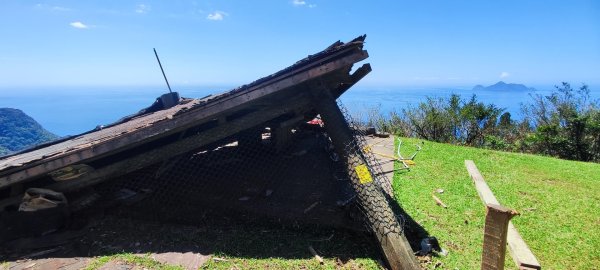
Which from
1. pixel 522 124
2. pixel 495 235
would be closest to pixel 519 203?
pixel 495 235

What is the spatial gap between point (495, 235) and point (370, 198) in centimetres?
175

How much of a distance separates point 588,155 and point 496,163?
20.2 feet

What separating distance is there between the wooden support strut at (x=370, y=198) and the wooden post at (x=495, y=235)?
986 millimetres

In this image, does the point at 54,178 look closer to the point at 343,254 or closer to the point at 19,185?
the point at 19,185

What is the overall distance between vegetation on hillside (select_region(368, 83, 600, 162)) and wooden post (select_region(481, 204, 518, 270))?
494 inches

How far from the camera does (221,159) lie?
728 centimetres

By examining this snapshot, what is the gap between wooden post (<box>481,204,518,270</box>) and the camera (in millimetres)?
2145

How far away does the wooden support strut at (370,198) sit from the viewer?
3.36m

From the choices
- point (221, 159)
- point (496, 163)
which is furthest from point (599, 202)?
point (221, 159)

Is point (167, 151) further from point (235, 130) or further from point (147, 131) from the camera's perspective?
point (235, 130)

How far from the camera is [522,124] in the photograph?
15.2 metres

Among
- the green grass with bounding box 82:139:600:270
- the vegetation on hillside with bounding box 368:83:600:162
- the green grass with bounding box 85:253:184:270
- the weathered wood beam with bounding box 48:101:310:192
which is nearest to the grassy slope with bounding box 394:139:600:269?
the green grass with bounding box 82:139:600:270

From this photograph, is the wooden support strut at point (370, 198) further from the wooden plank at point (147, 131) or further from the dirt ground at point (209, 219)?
the wooden plank at point (147, 131)

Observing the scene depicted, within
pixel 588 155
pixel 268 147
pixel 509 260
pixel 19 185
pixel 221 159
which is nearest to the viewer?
pixel 509 260
